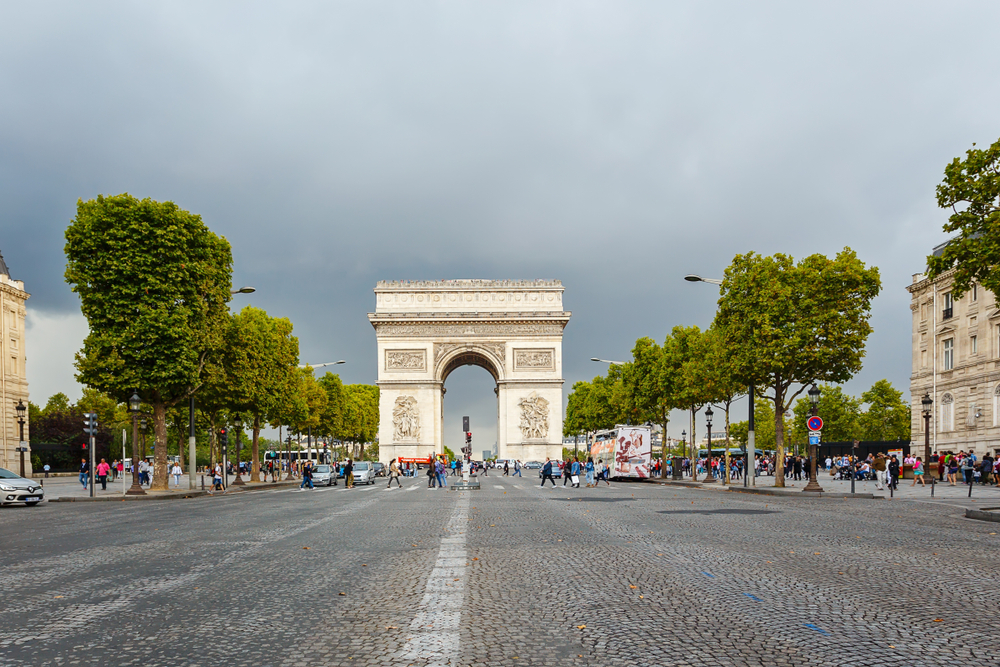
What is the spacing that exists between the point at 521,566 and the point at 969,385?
4776cm

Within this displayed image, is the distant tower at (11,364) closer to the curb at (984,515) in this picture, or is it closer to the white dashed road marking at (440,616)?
the curb at (984,515)

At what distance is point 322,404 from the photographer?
7088 centimetres

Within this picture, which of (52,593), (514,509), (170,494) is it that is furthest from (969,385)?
(52,593)

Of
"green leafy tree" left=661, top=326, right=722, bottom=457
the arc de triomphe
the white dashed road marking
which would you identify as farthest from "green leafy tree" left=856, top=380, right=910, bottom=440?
the white dashed road marking

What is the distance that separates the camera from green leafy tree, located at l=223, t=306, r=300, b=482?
41469 millimetres

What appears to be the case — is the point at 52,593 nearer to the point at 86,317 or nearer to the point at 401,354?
the point at 86,317

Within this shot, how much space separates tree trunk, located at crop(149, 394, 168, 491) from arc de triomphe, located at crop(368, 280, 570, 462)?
156ft

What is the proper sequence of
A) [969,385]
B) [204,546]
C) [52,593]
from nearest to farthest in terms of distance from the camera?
[52,593] → [204,546] → [969,385]

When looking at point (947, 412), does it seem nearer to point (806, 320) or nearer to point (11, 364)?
point (806, 320)

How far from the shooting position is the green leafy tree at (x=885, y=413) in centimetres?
9088

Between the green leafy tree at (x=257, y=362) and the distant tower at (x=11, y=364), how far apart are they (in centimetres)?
1819

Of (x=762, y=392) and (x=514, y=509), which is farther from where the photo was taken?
(x=762, y=392)

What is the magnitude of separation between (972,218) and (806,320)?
14.6 m

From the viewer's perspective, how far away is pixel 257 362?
144ft
